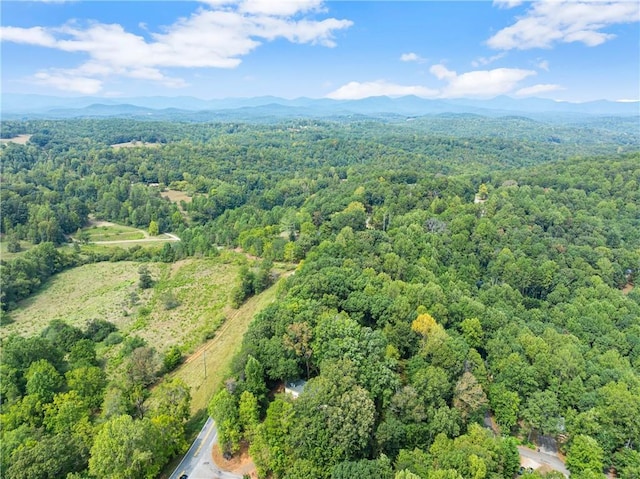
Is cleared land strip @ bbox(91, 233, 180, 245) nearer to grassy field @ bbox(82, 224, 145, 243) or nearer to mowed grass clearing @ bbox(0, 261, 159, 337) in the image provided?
grassy field @ bbox(82, 224, 145, 243)

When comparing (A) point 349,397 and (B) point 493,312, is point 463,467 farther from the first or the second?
(B) point 493,312

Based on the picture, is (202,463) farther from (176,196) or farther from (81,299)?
(176,196)

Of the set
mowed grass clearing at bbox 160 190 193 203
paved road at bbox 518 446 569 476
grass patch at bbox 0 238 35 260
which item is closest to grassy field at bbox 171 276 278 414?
paved road at bbox 518 446 569 476

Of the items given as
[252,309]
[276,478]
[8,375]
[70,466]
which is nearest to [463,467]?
[276,478]

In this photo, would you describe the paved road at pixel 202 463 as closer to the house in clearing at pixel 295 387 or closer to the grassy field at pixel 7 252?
the house in clearing at pixel 295 387

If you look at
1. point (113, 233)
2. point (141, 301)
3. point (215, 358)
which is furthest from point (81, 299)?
point (113, 233)

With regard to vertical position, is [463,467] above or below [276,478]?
above
